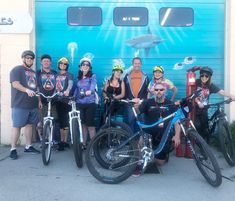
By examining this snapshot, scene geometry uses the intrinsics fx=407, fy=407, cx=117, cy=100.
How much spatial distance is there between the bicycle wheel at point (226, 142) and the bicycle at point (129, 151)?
0.88 m

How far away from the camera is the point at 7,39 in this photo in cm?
781

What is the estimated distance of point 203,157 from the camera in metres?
5.39

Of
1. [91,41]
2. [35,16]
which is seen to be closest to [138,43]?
[91,41]

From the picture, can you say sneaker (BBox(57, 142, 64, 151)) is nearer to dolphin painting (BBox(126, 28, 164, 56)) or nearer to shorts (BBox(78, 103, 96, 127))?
shorts (BBox(78, 103, 96, 127))

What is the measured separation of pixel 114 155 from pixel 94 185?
0.49 metres

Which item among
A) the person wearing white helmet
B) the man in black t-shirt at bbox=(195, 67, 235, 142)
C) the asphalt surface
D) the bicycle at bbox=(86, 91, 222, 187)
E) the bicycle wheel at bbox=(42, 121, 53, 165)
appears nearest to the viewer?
the asphalt surface

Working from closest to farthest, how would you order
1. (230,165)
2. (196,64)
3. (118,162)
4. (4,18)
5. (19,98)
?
1. (118,162)
2. (230,165)
3. (19,98)
4. (4,18)
5. (196,64)

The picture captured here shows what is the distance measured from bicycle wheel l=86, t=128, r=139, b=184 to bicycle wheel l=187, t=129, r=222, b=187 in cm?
76

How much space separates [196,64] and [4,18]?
12.8 feet

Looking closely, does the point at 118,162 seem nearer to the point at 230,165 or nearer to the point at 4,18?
the point at 230,165

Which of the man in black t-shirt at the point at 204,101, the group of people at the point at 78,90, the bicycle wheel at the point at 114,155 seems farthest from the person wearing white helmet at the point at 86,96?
the man in black t-shirt at the point at 204,101

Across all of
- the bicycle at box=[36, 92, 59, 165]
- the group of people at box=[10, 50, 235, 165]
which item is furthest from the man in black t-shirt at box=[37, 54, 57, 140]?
the bicycle at box=[36, 92, 59, 165]

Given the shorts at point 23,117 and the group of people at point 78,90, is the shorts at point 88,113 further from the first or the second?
the shorts at point 23,117

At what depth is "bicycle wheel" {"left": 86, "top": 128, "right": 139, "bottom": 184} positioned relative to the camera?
18.0ft
